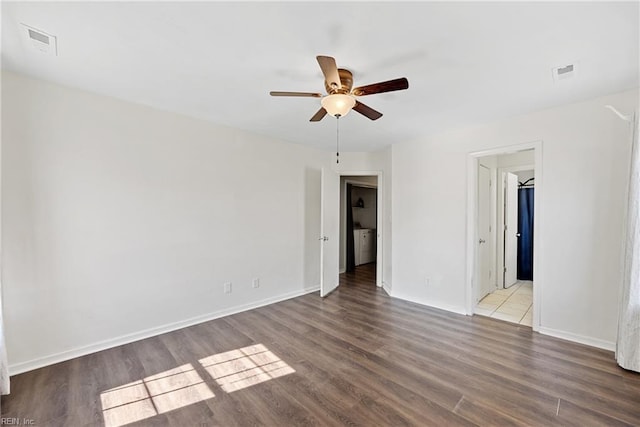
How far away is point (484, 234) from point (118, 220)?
471 cm

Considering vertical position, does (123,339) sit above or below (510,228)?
below

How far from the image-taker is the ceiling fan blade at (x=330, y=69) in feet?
5.17

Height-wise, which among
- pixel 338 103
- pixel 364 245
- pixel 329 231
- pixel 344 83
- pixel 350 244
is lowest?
pixel 364 245

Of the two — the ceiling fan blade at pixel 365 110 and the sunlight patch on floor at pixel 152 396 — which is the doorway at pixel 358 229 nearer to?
the ceiling fan blade at pixel 365 110

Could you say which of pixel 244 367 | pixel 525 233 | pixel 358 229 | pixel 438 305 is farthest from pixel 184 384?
pixel 525 233

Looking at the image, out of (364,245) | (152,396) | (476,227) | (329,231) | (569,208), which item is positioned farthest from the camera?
(364,245)

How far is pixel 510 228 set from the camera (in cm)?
474

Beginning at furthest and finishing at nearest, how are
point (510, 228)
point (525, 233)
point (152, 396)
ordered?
point (525, 233)
point (510, 228)
point (152, 396)

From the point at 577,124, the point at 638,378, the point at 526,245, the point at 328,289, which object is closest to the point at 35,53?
the point at 328,289

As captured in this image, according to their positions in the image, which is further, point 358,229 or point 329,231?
point 358,229

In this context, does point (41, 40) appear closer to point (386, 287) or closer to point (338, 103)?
point (338, 103)

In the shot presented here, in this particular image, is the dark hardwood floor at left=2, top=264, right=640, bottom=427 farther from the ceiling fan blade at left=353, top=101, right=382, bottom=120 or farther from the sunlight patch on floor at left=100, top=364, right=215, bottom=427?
the ceiling fan blade at left=353, top=101, right=382, bottom=120

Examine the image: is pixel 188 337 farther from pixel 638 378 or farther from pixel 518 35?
pixel 638 378

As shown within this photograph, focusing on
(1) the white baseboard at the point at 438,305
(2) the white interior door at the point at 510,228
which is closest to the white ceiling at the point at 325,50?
(2) the white interior door at the point at 510,228
